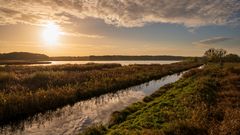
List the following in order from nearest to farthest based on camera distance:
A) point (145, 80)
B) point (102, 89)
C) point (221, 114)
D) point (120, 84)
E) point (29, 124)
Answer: point (221, 114)
point (29, 124)
point (102, 89)
point (120, 84)
point (145, 80)

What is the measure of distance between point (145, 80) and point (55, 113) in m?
26.7

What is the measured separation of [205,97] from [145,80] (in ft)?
80.6

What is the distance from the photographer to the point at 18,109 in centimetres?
1902

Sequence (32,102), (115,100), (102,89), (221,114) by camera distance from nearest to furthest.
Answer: (221,114) → (32,102) → (115,100) → (102,89)

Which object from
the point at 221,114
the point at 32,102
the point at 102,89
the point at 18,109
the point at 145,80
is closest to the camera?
the point at 221,114

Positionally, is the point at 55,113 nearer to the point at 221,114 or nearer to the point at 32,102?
the point at 32,102

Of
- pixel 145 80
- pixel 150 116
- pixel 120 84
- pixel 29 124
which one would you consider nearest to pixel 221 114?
pixel 150 116

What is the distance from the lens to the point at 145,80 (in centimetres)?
4462

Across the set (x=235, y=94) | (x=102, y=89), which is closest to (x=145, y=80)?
(x=102, y=89)

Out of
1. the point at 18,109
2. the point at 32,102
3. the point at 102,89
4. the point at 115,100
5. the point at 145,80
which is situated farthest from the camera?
the point at 145,80

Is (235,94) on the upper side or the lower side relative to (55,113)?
upper

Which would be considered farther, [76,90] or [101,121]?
[76,90]

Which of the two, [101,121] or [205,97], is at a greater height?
[205,97]

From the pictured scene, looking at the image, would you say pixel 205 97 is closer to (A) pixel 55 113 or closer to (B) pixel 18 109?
(A) pixel 55 113
